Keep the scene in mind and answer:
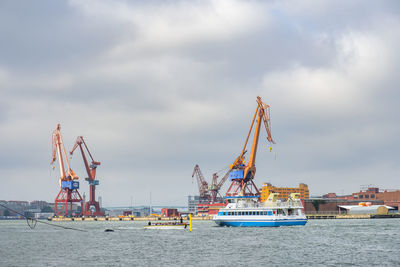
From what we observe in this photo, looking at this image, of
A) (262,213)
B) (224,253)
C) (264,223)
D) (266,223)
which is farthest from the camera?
(262,213)

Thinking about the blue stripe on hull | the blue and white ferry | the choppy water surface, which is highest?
the blue and white ferry

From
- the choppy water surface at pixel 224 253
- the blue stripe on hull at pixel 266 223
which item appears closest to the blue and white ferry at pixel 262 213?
the blue stripe on hull at pixel 266 223

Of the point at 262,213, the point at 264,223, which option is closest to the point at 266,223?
the point at 264,223

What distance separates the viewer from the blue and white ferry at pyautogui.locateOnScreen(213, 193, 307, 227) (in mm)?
111000

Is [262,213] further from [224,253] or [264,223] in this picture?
[224,253]

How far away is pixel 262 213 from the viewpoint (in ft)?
367

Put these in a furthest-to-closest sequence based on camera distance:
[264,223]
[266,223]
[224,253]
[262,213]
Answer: [262,213] < [264,223] < [266,223] < [224,253]

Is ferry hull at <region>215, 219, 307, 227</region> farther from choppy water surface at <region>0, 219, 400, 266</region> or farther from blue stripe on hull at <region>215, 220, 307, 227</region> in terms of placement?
choppy water surface at <region>0, 219, 400, 266</region>

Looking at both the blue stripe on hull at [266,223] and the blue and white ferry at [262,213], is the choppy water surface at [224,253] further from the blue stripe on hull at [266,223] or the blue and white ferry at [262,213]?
the blue and white ferry at [262,213]

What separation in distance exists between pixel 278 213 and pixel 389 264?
193ft

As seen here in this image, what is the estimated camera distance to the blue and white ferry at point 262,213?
111 m

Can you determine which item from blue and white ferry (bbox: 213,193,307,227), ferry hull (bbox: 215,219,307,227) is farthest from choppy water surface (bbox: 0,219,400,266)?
blue and white ferry (bbox: 213,193,307,227)

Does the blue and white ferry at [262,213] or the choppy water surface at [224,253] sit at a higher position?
the blue and white ferry at [262,213]

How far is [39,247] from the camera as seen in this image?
264 feet
